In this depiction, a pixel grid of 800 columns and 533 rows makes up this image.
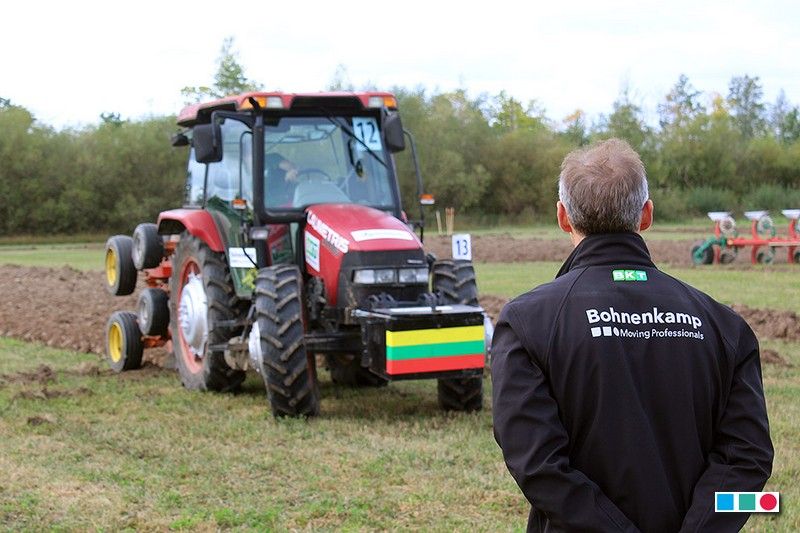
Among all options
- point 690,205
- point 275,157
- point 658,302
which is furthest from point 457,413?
point 690,205

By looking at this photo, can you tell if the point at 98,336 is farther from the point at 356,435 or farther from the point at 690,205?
the point at 690,205

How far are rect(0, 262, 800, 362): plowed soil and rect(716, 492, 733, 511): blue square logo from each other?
Answer: 8.21 meters

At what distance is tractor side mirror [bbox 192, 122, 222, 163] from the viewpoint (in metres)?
7.40

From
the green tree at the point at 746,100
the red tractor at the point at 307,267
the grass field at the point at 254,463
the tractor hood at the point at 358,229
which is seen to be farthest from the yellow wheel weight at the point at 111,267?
the green tree at the point at 746,100

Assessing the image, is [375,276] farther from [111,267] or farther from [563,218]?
[563,218]

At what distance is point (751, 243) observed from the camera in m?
20.3

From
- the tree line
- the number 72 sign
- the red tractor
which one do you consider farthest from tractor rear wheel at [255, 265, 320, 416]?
the tree line

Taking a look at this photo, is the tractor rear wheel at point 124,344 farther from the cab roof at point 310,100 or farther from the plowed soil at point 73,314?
the cab roof at point 310,100

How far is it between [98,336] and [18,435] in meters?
4.61

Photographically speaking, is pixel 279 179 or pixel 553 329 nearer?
pixel 553 329

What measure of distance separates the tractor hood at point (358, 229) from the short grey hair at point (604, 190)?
479 cm

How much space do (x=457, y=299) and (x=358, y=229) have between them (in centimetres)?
84

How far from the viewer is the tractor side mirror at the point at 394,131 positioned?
25.5ft

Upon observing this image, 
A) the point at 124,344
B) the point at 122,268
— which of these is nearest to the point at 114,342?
the point at 124,344
